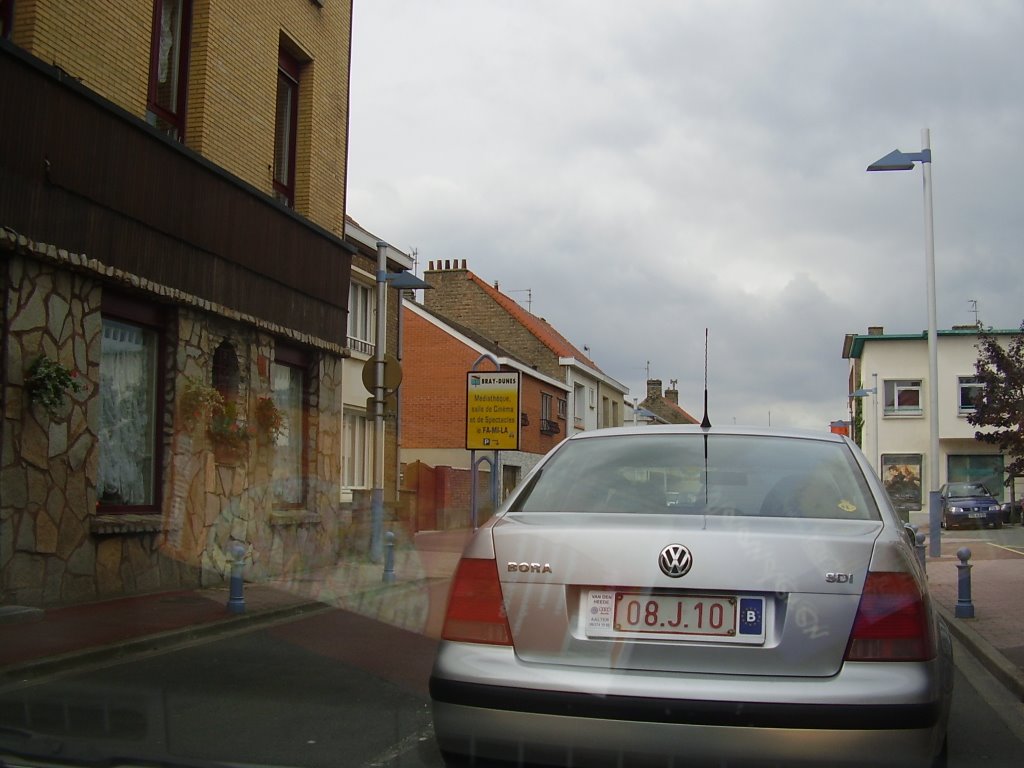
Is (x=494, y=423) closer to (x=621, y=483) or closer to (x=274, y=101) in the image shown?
(x=274, y=101)

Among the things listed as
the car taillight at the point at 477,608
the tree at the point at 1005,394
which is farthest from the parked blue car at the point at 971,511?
the car taillight at the point at 477,608

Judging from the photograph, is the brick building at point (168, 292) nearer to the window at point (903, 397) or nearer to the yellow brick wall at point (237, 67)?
the yellow brick wall at point (237, 67)

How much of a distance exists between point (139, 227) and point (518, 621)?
9.23 metres

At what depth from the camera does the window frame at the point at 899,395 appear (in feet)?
150

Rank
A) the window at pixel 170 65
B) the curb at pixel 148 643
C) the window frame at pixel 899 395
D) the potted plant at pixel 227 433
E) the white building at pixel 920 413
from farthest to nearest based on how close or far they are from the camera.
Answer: the window frame at pixel 899 395 → the white building at pixel 920 413 → the potted plant at pixel 227 433 → the window at pixel 170 65 → the curb at pixel 148 643

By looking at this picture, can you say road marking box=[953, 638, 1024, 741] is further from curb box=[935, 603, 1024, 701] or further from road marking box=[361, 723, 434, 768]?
road marking box=[361, 723, 434, 768]

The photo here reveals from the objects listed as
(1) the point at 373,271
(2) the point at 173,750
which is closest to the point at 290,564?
(1) the point at 373,271

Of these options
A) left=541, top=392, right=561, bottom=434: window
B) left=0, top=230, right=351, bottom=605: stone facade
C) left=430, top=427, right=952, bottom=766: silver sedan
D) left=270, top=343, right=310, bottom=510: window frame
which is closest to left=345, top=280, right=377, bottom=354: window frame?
left=270, top=343, right=310, bottom=510: window frame

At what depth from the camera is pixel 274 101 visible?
15.0 meters

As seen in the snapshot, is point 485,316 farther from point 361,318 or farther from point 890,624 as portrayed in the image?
point 890,624

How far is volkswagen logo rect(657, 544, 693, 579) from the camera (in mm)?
3289

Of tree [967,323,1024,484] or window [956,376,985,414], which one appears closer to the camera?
tree [967,323,1024,484]

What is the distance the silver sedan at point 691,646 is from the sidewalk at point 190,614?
4.43m

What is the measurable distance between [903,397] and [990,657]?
4079 cm
